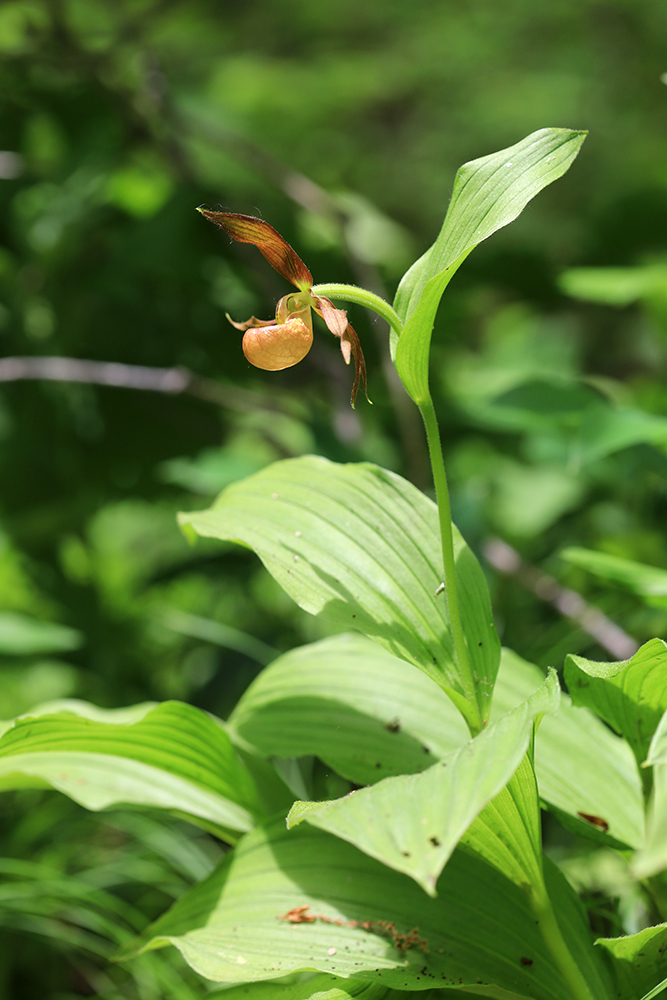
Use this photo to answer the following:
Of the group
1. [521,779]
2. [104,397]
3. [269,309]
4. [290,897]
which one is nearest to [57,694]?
[104,397]

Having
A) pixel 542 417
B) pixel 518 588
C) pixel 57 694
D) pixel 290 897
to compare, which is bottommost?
pixel 57 694

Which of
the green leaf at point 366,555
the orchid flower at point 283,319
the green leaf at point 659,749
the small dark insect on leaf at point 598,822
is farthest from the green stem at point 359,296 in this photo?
the small dark insect on leaf at point 598,822

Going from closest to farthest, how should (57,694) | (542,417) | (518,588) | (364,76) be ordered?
1. (542,417)
2. (518,588)
3. (57,694)
4. (364,76)

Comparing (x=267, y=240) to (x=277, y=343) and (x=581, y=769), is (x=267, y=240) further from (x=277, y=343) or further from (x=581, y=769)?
(x=581, y=769)

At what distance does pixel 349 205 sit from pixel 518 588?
702 mm

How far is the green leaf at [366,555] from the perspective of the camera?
17.8 inches

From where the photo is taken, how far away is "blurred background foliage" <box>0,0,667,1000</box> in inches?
33.7

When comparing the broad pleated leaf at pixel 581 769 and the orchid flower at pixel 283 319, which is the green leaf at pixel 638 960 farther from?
the orchid flower at pixel 283 319

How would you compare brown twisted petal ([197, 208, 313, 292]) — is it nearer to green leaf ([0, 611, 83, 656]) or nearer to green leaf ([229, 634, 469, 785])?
green leaf ([229, 634, 469, 785])

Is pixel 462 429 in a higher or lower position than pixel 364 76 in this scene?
lower

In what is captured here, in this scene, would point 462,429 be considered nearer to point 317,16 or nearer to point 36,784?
point 36,784

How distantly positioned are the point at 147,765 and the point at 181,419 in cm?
78

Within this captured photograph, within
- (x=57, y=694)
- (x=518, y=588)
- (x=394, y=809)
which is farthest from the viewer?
(x=57, y=694)

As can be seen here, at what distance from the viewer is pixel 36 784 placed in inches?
21.7
